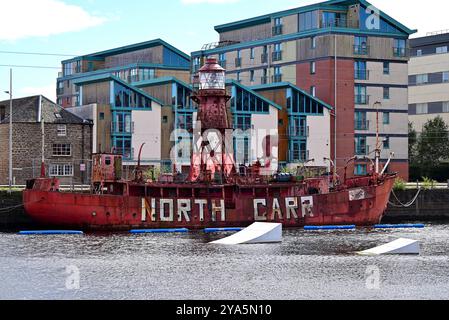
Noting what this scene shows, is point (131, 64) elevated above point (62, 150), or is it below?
above

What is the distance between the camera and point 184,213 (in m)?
70.4

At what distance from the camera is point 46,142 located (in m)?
90.5

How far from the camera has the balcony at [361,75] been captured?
104250 mm

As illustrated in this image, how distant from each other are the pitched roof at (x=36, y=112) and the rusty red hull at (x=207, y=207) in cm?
2440

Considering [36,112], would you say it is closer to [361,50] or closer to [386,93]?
[361,50]

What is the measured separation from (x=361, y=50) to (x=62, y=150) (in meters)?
34.5

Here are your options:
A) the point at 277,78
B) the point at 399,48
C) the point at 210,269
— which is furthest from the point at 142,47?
the point at 210,269

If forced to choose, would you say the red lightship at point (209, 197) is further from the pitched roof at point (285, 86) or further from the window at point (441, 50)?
the window at point (441, 50)

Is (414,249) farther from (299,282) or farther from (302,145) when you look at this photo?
(302,145)

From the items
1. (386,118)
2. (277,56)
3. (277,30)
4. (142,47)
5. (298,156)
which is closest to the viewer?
(298,156)

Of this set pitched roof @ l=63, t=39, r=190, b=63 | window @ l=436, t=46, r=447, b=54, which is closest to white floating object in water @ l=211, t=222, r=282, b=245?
pitched roof @ l=63, t=39, r=190, b=63

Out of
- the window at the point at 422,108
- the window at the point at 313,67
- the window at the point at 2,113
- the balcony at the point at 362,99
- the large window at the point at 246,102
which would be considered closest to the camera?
the window at the point at 2,113

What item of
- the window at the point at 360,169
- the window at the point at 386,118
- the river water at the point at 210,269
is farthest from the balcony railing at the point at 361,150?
the river water at the point at 210,269

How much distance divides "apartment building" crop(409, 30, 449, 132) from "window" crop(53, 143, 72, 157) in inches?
2048
